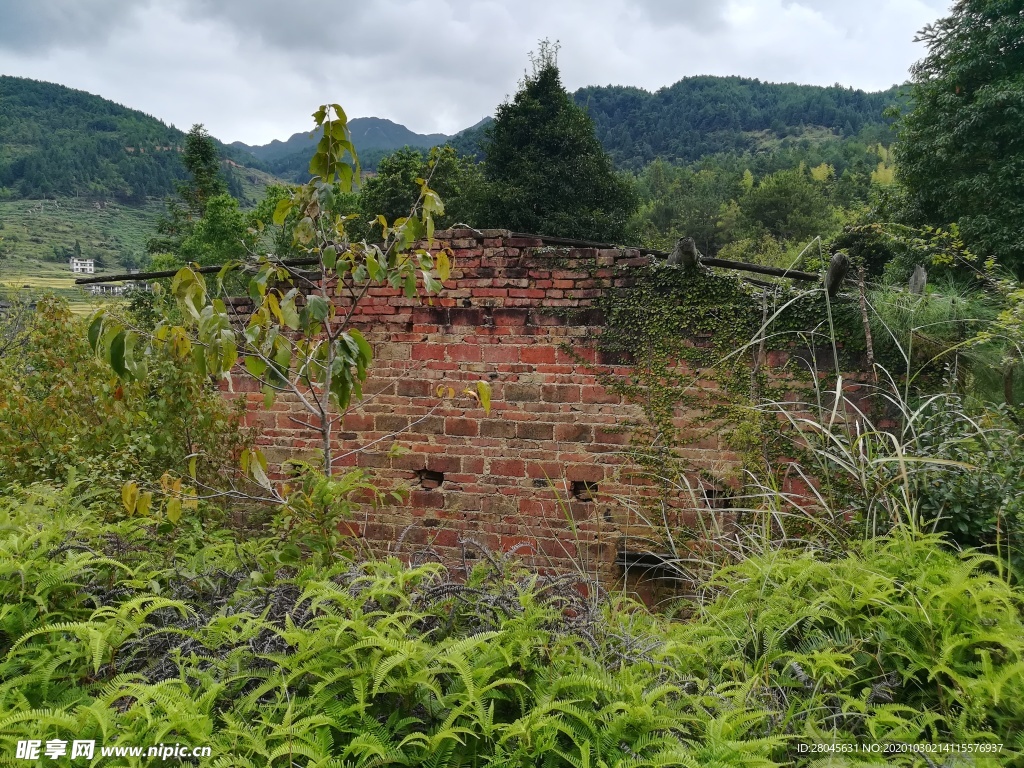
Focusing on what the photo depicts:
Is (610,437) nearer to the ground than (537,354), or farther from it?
nearer to the ground

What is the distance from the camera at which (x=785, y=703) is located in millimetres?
1882

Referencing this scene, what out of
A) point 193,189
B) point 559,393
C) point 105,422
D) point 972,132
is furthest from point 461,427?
point 193,189

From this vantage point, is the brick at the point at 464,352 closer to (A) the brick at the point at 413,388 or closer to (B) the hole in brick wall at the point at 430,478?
(A) the brick at the point at 413,388

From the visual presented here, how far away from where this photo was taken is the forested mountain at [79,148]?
59.8m

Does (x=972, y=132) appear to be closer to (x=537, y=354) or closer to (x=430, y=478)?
(x=537, y=354)

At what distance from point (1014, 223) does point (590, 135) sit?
1599 cm

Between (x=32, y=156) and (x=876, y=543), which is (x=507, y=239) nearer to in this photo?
(x=876, y=543)

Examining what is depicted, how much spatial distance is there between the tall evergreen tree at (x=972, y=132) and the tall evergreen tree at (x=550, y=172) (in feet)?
34.2

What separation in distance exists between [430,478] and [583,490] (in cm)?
128

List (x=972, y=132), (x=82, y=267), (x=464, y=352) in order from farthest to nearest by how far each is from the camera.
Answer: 1. (x=82, y=267)
2. (x=972, y=132)
3. (x=464, y=352)

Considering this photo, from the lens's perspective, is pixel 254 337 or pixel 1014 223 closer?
pixel 254 337

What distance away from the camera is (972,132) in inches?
603

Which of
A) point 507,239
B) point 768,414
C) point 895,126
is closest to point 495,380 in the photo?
point 507,239

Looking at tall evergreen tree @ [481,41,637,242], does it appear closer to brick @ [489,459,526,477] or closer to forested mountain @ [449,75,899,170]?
brick @ [489,459,526,477]
